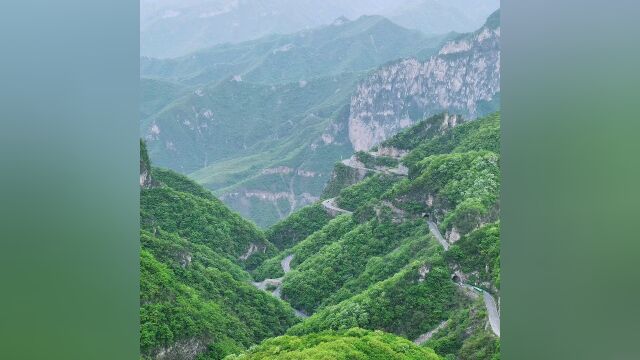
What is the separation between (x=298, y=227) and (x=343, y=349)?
15621 millimetres

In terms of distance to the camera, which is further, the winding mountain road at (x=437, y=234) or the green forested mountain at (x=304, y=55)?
the green forested mountain at (x=304, y=55)

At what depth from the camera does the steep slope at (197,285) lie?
833 cm

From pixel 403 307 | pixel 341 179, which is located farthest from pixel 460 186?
pixel 341 179

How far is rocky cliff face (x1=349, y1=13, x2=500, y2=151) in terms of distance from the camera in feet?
122

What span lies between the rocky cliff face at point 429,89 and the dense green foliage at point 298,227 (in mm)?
19036

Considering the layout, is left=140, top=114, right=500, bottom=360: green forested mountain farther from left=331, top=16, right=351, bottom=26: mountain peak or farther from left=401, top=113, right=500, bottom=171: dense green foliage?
left=331, top=16, right=351, bottom=26: mountain peak

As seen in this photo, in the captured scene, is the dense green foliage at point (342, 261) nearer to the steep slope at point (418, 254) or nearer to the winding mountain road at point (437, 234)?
the steep slope at point (418, 254)

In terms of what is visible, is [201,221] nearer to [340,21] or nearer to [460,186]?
[460,186]

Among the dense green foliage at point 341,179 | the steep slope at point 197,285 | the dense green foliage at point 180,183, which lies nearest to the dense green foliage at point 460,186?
the steep slope at point 197,285
